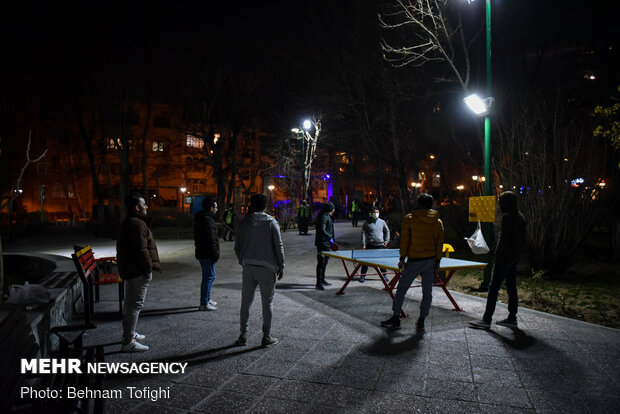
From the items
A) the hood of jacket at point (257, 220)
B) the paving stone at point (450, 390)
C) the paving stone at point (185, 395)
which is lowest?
the paving stone at point (185, 395)

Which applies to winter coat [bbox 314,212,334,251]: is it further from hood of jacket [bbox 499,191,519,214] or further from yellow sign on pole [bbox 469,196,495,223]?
hood of jacket [bbox 499,191,519,214]

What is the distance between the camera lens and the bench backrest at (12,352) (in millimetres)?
2084

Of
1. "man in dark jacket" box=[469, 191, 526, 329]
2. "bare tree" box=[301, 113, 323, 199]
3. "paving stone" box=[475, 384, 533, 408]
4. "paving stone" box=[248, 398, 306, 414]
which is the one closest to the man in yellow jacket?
"man in dark jacket" box=[469, 191, 526, 329]

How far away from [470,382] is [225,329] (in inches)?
127

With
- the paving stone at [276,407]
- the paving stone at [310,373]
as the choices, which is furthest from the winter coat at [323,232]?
the paving stone at [276,407]

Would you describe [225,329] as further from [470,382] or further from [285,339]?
[470,382]

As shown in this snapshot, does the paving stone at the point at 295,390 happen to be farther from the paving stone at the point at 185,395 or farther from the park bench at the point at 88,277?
the park bench at the point at 88,277

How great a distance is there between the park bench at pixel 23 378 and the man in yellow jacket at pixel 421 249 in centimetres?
394

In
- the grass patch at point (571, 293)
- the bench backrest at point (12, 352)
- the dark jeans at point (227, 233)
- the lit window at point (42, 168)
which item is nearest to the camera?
the bench backrest at point (12, 352)

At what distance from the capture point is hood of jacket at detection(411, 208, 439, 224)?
5.33 m

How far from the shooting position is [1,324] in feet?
8.70

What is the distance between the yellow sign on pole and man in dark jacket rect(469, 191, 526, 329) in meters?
2.48

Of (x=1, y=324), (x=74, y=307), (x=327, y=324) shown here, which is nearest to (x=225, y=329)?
(x=327, y=324)

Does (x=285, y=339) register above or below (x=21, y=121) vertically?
below
